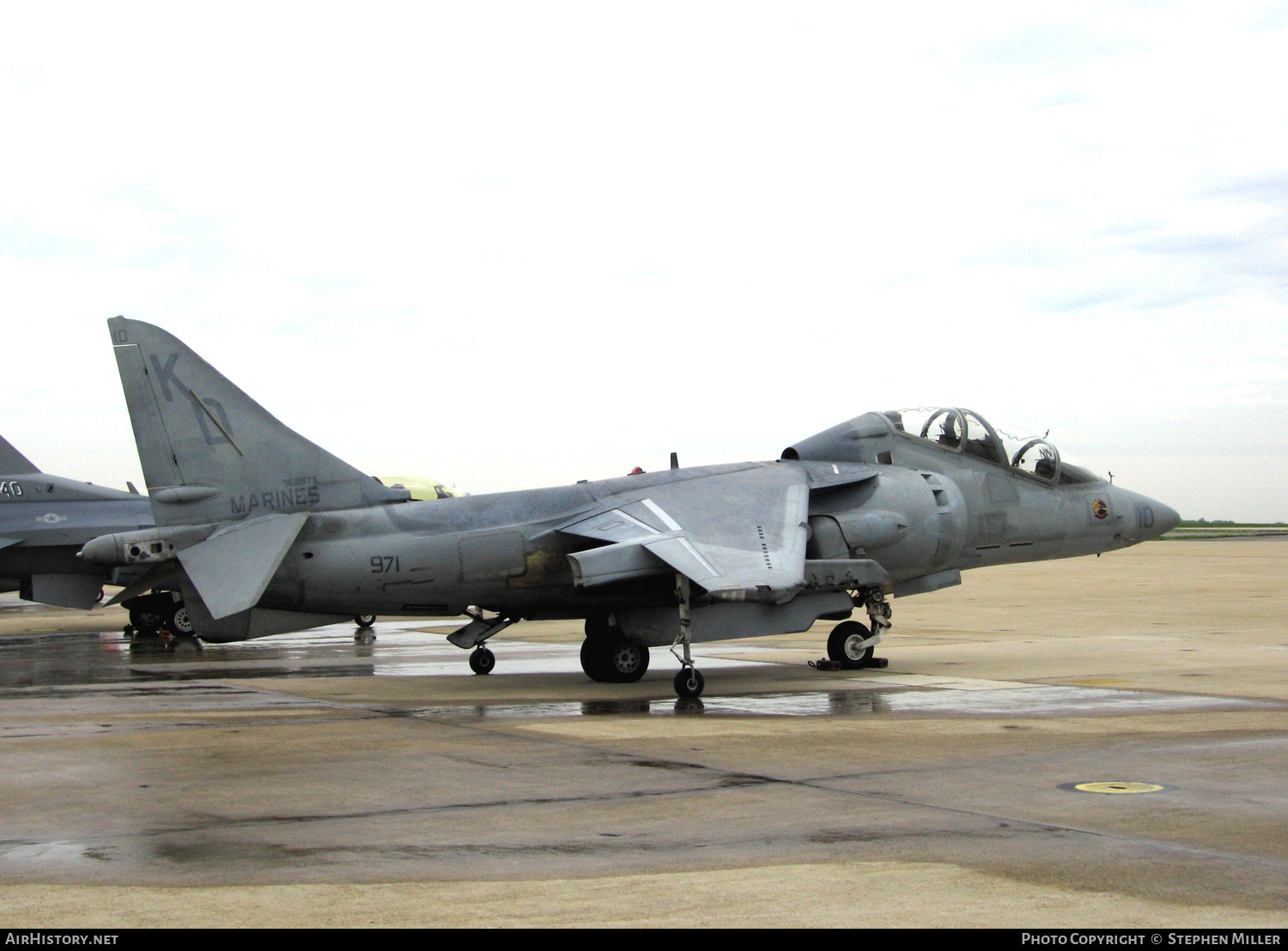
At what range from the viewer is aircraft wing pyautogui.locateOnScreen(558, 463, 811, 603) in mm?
13070

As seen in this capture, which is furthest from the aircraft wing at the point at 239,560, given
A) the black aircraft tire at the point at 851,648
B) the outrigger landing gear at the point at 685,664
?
the black aircraft tire at the point at 851,648

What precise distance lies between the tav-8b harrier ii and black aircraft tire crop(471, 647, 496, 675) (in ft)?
0.08

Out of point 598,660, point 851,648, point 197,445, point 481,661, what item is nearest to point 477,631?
point 481,661

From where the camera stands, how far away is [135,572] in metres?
21.7

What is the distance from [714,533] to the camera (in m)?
14.3

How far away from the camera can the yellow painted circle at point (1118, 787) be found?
318 inches

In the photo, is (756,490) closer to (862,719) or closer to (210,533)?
(862,719)

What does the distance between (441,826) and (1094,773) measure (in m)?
4.72

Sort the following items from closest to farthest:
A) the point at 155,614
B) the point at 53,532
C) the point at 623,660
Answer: the point at 623,660 < the point at 155,614 < the point at 53,532

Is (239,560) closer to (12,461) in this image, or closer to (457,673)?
(457,673)

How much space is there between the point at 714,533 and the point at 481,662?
181 inches

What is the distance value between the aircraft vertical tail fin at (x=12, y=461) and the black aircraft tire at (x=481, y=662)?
1648 cm
